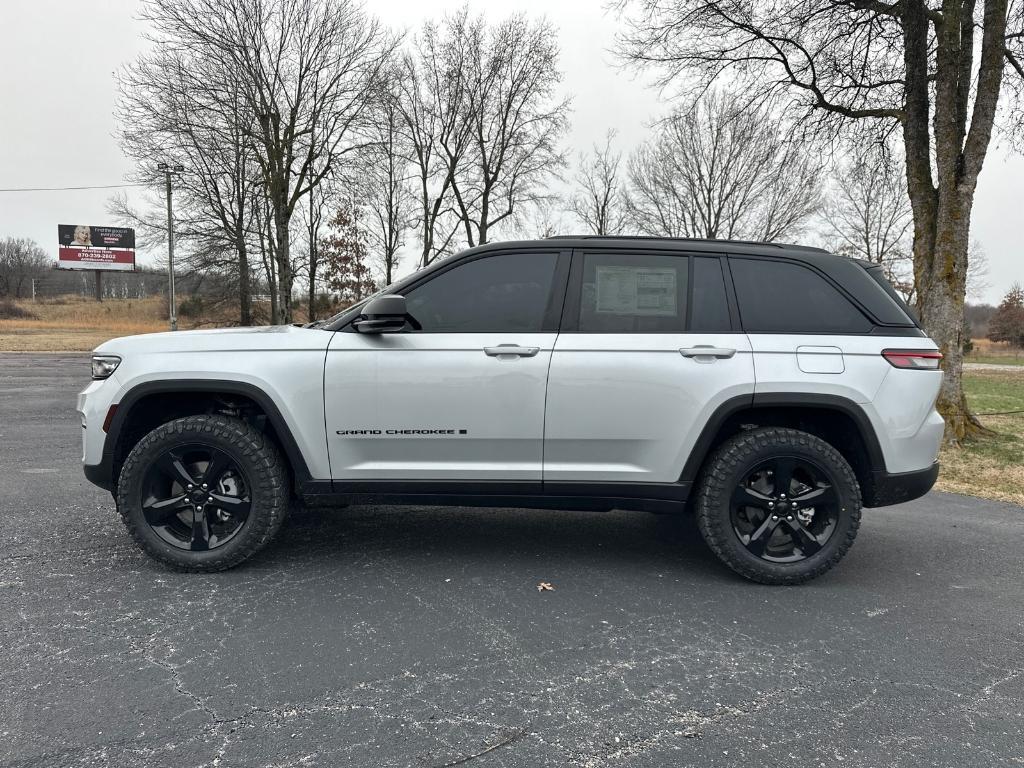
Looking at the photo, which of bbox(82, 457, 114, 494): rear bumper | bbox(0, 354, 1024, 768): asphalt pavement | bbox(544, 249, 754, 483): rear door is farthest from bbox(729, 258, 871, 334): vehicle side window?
bbox(82, 457, 114, 494): rear bumper

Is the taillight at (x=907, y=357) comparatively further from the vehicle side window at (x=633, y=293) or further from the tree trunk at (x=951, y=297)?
the tree trunk at (x=951, y=297)

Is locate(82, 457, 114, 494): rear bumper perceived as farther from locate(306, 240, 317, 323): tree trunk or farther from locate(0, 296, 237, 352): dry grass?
locate(0, 296, 237, 352): dry grass

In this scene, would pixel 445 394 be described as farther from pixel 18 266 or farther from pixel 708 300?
pixel 18 266

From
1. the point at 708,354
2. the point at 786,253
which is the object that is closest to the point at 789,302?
the point at 786,253

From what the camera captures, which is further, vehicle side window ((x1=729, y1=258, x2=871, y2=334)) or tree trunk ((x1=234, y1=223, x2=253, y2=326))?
tree trunk ((x1=234, y1=223, x2=253, y2=326))

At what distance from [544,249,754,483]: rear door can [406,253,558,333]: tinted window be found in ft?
0.63

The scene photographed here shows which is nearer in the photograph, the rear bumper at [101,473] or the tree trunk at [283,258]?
the rear bumper at [101,473]

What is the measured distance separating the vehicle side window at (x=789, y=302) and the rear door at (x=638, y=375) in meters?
0.12

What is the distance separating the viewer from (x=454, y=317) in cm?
334

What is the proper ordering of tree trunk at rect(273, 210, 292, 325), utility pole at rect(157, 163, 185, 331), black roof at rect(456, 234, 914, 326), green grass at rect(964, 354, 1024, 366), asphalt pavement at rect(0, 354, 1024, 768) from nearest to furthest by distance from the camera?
asphalt pavement at rect(0, 354, 1024, 768)
black roof at rect(456, 234, 914, 326)
utility pole at rect(157, 163, 185, 331)
tree trunk at rect(273, 210, 292, 325)
green grass at rect(964, 354, 1024, 366)

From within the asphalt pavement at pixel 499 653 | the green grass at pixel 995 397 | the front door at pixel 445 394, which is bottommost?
the asphalt pavement at pixel 499 653

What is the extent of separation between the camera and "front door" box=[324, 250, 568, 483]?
127 inches

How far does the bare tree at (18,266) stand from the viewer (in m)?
72.1

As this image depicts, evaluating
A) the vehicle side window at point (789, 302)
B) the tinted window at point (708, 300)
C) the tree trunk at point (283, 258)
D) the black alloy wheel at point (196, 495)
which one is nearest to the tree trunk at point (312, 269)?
the tree trunk at point (283, 258)
